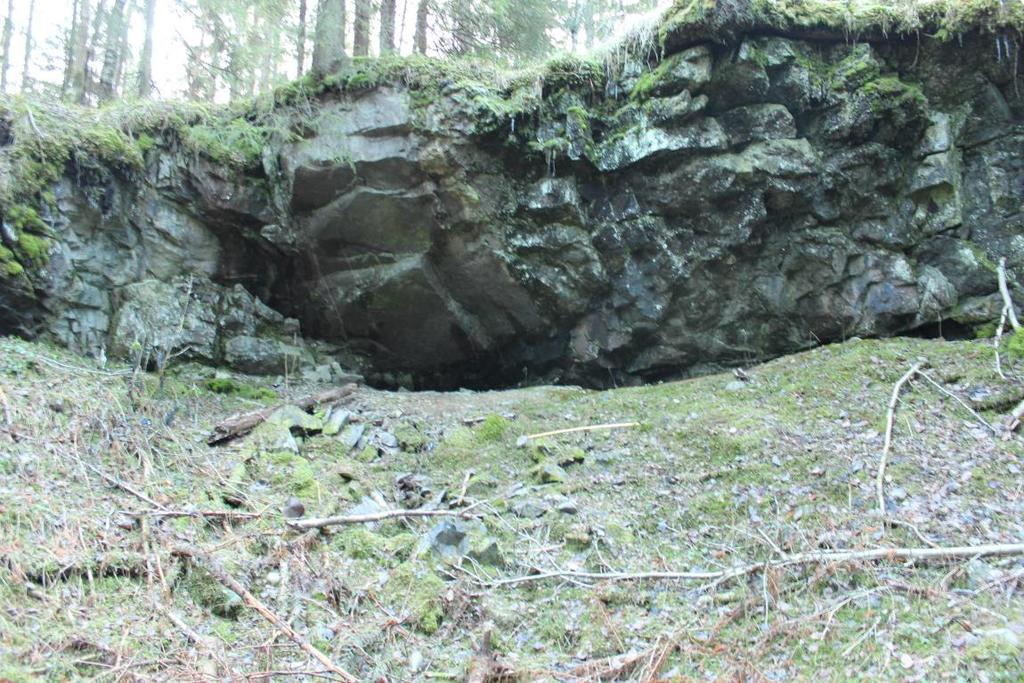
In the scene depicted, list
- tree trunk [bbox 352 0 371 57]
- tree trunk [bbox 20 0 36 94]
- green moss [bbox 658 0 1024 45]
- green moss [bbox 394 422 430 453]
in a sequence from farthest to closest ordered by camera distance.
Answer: tree trunk [bbox 20 0 36 94] → tree trunk [bbox 352 0 371 57] → green moss [bbox 658 0 1024 45] → green moss [bbox 394 422 430 453]

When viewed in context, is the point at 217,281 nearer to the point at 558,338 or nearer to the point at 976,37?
the point at 558,338

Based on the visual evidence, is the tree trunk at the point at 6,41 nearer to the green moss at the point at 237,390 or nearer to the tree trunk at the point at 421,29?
the tree trunk at the point at 421,29

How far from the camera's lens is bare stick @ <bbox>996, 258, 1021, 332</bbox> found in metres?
7.47

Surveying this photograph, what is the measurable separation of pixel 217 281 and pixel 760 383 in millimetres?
7448

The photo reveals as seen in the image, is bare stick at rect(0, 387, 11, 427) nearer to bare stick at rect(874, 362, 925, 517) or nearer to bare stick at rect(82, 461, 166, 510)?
bare stick at rect(82, 461, 166, 510)

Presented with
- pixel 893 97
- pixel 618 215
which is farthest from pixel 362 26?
pixel 893 97

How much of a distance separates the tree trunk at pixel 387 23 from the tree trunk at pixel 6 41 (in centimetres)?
958

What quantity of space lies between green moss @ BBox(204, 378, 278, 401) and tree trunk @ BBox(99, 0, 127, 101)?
6.80 metres

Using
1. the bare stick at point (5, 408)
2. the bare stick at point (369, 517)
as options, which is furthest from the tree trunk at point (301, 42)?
the bare stick at point (369, 517)

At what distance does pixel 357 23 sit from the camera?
36.0 ft

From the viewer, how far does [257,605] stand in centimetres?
368

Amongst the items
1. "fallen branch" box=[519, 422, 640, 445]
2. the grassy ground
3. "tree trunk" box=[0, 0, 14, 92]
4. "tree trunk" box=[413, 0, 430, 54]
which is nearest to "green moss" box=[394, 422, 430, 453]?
the grassy ground

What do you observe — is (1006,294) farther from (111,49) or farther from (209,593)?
(111,49)

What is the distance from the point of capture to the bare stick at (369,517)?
4.60 meters
